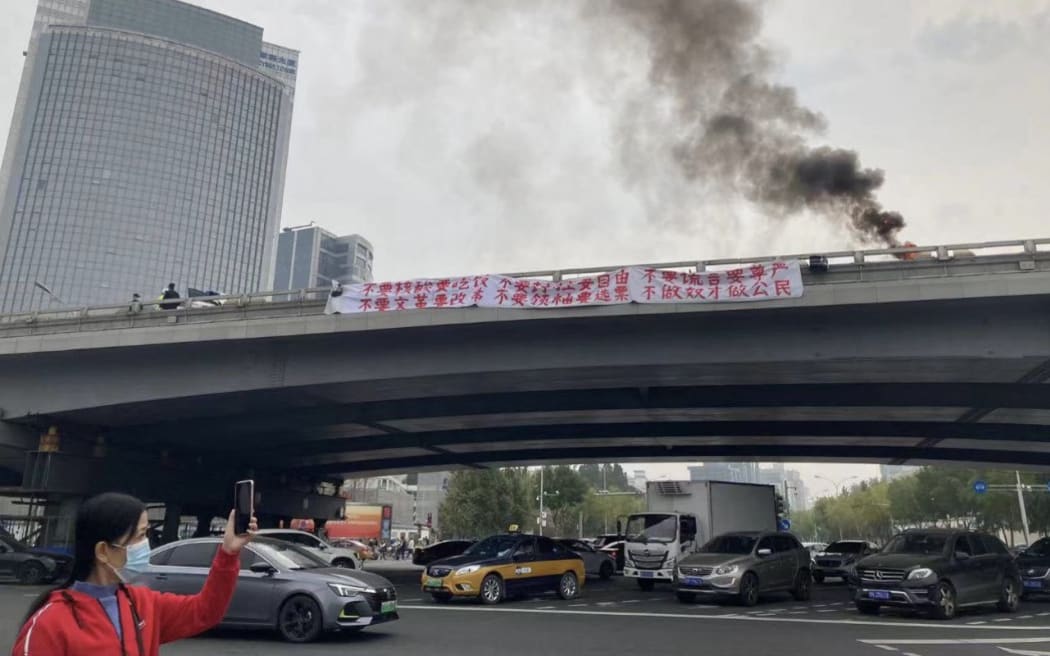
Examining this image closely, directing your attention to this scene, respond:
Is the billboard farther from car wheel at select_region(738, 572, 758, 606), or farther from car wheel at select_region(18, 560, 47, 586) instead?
car wheel at select_region(738, 572, 758, 606)

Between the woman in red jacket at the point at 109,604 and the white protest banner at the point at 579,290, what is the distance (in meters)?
17.3

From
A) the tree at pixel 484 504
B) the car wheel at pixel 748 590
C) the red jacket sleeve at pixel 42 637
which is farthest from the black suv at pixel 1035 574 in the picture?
the tree at pixel 484 504

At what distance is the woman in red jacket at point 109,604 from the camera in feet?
8.73

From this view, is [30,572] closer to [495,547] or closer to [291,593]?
[495,547]

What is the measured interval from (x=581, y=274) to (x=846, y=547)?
57.8ft

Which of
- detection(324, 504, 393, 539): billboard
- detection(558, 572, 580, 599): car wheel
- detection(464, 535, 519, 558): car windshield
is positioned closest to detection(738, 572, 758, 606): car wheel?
detection(558, 572, 580, 599): car wheel

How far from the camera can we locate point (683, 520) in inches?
928

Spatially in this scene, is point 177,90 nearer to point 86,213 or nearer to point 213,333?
point 86,213

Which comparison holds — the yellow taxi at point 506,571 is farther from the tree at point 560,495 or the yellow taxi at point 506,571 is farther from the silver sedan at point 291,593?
the tree at point 560,495

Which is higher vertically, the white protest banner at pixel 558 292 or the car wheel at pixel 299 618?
the white protest banner at pixel 558 292

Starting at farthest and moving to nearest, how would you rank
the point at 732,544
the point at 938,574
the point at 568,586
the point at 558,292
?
the point at 558,292
the point at 568,586
the point at 732,544
the point at 938,574

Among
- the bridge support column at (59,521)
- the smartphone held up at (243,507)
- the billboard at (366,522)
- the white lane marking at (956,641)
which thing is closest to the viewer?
the smartphone held up at (243,507)

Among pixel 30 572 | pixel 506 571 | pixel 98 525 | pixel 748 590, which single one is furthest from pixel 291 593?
pixel 30 572

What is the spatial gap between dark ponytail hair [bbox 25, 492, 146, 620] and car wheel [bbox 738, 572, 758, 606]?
16835 millimetres
